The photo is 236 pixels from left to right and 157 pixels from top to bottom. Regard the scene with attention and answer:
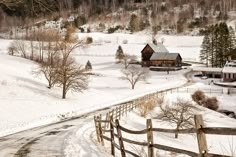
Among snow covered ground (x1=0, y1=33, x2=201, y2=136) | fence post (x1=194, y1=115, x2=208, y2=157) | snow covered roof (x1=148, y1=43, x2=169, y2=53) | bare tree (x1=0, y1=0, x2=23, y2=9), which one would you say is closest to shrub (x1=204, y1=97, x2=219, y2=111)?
snow covered ground (x1=0, y1=33, x2=201, y2=136)

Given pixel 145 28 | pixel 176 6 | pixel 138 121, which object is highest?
pixel 176 6

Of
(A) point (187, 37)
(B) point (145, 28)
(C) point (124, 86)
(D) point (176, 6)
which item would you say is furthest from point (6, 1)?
(D) point (176, 6)

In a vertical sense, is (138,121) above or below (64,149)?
below

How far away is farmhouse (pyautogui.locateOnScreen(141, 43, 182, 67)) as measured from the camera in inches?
3516

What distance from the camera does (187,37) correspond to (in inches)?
5027

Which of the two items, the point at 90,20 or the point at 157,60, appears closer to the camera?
the point at 157,60

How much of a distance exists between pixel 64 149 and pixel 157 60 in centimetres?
7920

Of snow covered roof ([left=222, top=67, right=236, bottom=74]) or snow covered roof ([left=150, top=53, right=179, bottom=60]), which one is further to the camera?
snow covered roof ([left=150, top=53, right=179, bottom=60])

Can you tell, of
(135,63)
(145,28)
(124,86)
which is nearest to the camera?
(124,86)

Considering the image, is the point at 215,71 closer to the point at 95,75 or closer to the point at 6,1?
the point at 95,75

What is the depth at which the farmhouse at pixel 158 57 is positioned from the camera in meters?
89.3

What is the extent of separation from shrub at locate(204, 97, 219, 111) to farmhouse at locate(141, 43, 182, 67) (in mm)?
43006

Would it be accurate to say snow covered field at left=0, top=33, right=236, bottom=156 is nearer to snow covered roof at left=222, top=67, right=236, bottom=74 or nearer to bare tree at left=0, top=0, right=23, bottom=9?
bare tree at left=0, top=0, right=23, bottom=9

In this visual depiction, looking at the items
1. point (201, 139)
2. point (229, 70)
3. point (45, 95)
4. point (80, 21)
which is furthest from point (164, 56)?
point (201, 139)
